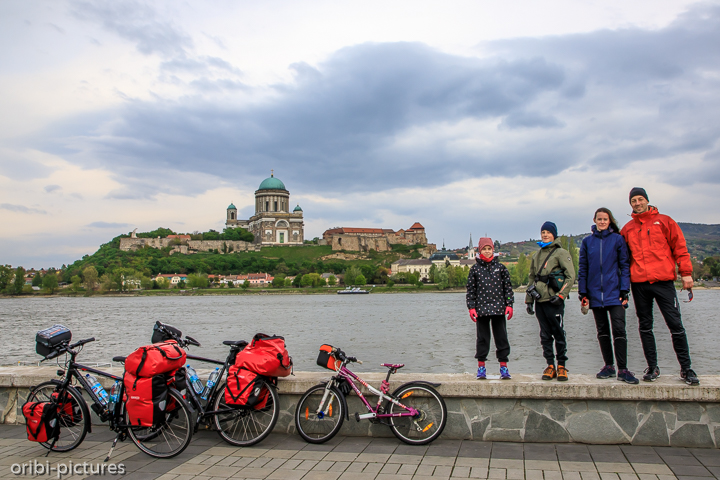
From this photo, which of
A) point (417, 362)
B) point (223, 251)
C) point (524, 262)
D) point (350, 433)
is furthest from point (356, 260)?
point (350, 433)

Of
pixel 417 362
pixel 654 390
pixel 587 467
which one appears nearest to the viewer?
pixel 587 467

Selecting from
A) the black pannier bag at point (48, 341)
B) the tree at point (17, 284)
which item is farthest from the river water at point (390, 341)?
the tree at point (17, 284)

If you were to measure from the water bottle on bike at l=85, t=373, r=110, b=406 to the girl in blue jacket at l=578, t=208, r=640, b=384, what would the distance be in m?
→ 5.20

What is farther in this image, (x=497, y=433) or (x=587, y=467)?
(x=497, y=433)

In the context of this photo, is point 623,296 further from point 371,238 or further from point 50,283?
point 371,238

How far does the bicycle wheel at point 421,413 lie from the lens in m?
5.63

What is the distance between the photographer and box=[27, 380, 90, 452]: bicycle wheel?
18.8 ft

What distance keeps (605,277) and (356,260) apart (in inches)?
5917

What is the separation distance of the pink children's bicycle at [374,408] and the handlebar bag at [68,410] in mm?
2267

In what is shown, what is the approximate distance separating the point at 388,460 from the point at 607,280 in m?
3.05

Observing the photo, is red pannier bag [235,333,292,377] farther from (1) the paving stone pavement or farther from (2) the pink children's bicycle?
(1) the paving stone pavement

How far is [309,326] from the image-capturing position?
43.8 metres

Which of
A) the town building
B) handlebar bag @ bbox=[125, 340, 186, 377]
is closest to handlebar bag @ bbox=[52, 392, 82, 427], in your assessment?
handlebar bag @ bbox=[125, 340, 186, 377]

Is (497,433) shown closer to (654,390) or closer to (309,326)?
(654,390)
